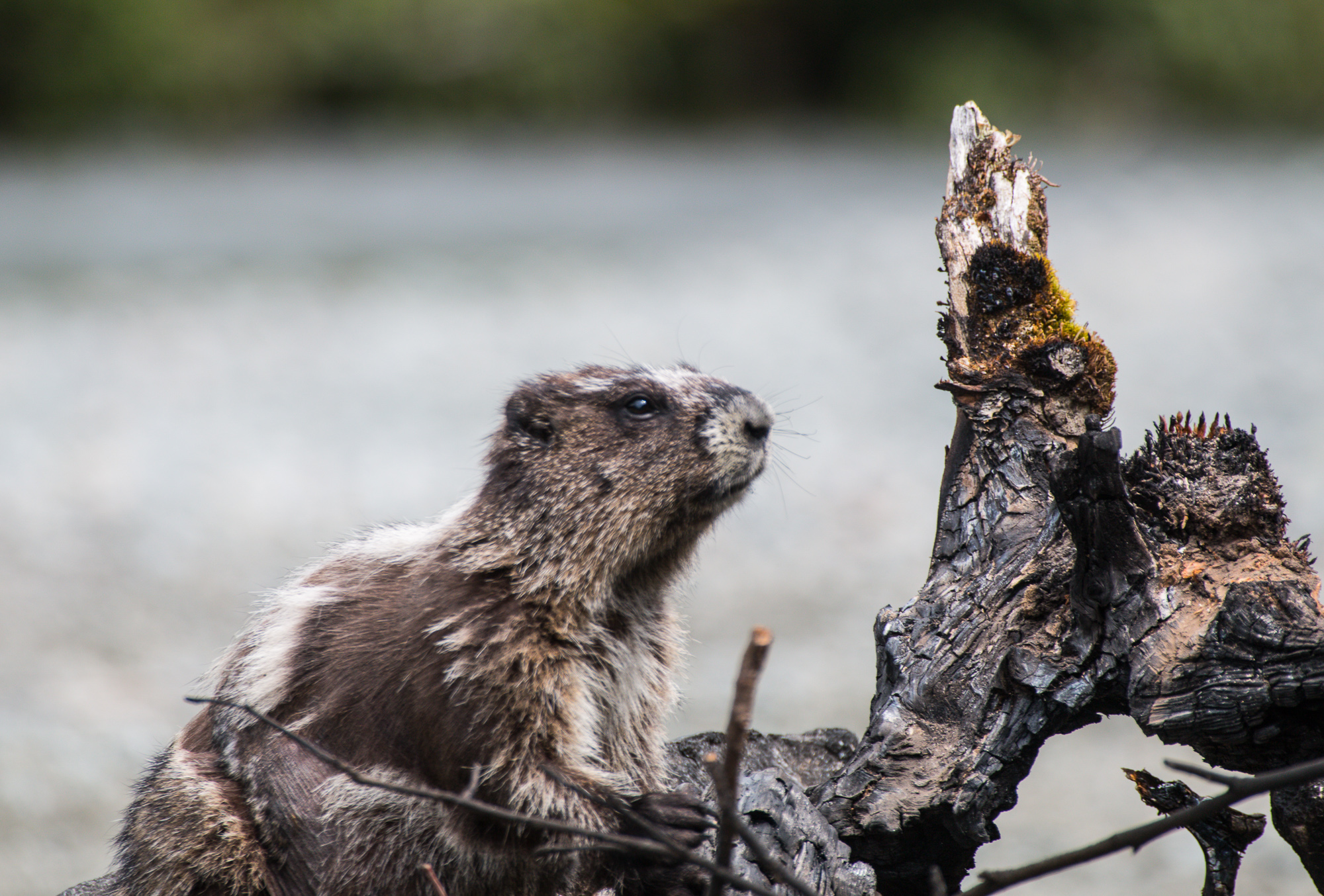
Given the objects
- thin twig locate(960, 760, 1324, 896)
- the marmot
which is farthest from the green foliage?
thin twig locate(960, 760, 1324, 896)

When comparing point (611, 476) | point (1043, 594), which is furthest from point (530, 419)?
point (1043, 594)

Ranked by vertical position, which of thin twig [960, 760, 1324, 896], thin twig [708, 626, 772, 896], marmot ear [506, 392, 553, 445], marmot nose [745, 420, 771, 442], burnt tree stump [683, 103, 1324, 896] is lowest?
thin twig [960, 760, 1324, 896]

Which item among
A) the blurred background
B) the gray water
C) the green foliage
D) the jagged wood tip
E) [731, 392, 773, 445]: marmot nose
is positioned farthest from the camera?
the green foliage

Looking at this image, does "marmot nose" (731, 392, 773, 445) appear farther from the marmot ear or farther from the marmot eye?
the marmot ear

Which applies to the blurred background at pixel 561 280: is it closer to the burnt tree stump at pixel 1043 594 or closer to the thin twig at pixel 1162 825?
the burnt tree stump at pixel 1043 594

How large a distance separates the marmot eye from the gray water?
1.82 feet

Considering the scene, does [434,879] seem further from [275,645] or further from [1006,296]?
[1006,296]

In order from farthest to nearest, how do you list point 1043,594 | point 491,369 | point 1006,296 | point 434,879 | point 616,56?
point 616,56 → point 491,369 → point 1006,296 → point 1043,594 → point 434,879

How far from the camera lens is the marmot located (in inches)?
126

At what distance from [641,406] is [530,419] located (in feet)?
1.06

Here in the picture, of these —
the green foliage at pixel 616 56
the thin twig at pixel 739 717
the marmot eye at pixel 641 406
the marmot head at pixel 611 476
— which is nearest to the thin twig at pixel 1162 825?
the thin twig at pixel 739 717

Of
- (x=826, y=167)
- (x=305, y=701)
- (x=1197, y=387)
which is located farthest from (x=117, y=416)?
(x=826, y=167)

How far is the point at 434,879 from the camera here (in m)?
2.88

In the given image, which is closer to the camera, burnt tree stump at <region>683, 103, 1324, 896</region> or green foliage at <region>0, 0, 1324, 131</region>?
burnt tree stump at <region>683, 103, 1324, 896</region>
